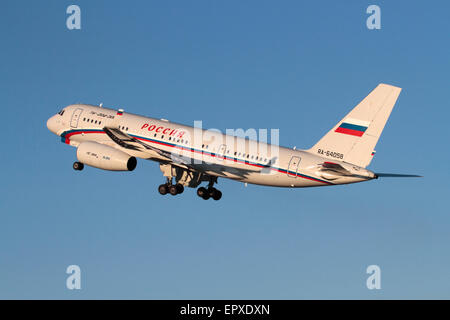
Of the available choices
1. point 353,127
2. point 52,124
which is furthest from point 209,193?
point 353,127

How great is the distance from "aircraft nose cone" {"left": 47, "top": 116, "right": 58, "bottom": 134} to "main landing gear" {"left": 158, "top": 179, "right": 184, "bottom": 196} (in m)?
12.4

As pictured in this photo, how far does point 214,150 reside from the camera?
67062 millimetres

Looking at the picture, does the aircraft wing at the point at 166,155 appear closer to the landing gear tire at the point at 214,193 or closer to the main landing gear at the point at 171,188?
the main landing gear at the point at 171,188

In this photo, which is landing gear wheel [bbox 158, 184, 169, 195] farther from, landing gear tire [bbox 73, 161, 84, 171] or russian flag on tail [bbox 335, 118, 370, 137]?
russian flag on tail [bbox 335, 118, 370, 137]

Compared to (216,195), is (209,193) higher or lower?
higher

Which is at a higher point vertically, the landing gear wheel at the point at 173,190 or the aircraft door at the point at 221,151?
the aircraft door at the point at 221,151

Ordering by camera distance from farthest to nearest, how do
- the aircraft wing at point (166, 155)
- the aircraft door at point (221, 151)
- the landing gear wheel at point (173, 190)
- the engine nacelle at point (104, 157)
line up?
the landing gear wheel at point (173, 190) → the engine nacelle at point (104, 157) → the aircraft door at point (221, 151) → the aircraft wing at point (166, 155)

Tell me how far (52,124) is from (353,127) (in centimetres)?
2834

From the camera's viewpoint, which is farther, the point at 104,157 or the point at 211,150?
the point at 104,157

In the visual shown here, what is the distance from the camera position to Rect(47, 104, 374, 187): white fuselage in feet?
207

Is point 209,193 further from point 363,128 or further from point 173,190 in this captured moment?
point 363,128

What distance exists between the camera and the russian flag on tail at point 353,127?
61594 mm

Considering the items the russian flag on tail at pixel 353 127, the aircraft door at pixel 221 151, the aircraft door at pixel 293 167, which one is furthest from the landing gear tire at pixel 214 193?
the russian flag on tail at pixel 353 127
